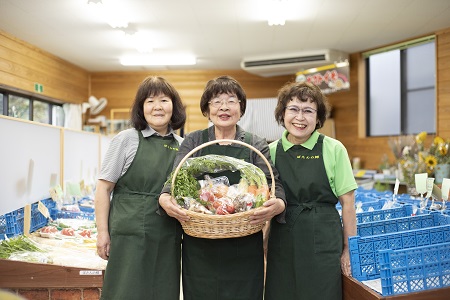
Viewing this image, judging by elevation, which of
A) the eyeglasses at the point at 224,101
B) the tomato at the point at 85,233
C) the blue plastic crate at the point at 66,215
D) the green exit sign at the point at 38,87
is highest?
the green exit sign at the point at 38,87

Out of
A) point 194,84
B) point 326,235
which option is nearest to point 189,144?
point 326,235

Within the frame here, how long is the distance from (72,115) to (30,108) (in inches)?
43.6

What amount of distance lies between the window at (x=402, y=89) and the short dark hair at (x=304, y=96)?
217 inches

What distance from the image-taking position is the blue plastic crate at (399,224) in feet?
6.16

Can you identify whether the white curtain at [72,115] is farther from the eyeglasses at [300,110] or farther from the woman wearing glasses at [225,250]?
the eyeglasses at [300,110]

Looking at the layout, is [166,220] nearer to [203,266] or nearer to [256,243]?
[203,266]

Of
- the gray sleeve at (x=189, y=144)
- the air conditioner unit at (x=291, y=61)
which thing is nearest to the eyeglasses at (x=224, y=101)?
the gray sleeve at (x=189, y=144)

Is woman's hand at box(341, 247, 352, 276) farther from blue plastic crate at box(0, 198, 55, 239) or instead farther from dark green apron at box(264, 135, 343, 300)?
blue plastic crate at box(0, 198, 55, 239)

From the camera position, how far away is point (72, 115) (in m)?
8.71

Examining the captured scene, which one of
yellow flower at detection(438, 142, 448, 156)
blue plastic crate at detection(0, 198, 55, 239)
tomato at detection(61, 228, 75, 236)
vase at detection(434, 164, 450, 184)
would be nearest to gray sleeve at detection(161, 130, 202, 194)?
blue plastic crate at detection(0, 198, 55, 239)

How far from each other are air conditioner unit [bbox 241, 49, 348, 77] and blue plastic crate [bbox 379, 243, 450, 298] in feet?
20.9

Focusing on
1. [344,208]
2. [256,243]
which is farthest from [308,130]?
[256,243]

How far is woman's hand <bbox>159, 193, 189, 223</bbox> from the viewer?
5.07ft

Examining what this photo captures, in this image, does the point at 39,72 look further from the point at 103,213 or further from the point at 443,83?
the point at 443,83
